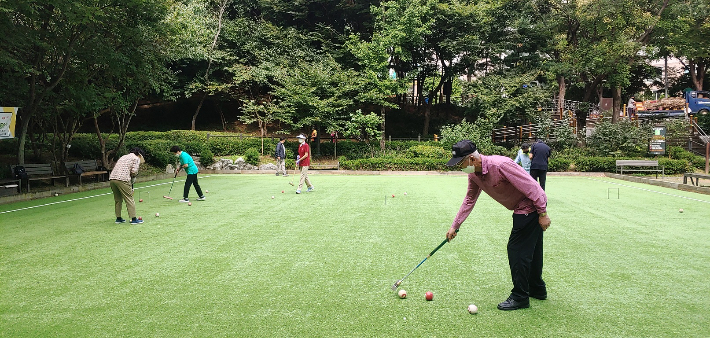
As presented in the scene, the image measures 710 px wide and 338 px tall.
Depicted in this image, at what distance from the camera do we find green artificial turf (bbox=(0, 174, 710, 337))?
3.68 m

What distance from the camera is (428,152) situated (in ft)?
80.8

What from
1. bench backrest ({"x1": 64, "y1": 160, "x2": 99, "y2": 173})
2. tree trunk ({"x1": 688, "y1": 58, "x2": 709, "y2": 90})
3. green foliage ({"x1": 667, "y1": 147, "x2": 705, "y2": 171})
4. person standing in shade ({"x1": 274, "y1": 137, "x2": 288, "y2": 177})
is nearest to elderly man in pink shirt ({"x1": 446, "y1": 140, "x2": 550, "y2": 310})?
bench backrest ({"x1": 64, "y1": 160, "x2": 99, "y2": 173})

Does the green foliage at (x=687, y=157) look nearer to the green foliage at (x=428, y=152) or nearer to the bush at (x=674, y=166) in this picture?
the bush at (x=674, y=166)

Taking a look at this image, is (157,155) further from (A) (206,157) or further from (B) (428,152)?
(B) (428,152)

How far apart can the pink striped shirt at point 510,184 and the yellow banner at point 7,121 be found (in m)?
13.8

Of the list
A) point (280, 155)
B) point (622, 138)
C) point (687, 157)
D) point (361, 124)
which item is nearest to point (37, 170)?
point (280, 155)

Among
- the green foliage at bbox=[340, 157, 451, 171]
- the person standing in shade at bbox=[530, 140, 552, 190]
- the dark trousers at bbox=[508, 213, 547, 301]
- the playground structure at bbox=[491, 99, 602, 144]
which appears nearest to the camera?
the dark trousers at bbox=[508, 213, 547, 301]

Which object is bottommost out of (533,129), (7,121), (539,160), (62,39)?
(539,160)

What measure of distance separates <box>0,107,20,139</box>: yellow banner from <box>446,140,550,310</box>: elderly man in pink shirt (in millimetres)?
13724

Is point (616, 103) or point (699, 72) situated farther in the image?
point (699, 72)

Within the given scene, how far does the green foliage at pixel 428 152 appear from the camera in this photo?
24453 mm

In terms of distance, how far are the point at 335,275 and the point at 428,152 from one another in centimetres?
2019

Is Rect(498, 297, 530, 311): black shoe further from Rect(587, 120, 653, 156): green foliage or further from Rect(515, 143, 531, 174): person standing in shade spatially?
Rect(587, 120, 653, 156): green foliage

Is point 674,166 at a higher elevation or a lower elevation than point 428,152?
lower
